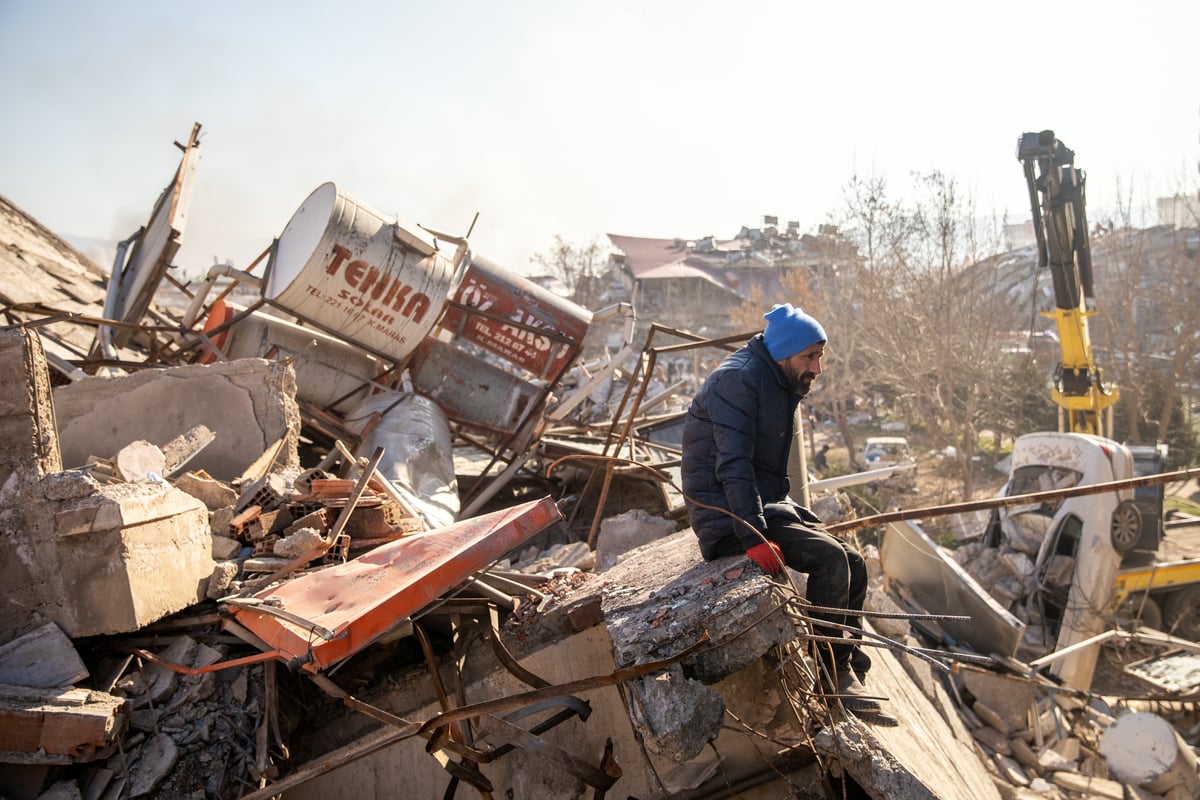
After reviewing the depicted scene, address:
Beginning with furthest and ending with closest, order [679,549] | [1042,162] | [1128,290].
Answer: [1128,290]
[1042,162]
[679,549]

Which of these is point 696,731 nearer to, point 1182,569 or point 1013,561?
point 1013,561

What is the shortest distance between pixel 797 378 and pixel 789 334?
200 millimetres

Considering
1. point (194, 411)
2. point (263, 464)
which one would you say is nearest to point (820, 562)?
point (263, 464)

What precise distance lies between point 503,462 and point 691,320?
20.1m

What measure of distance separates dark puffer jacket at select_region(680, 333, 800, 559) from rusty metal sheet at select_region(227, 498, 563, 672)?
2.21ft

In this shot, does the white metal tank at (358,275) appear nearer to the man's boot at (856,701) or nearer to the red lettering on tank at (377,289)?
the red lettering on tank at (377,289)

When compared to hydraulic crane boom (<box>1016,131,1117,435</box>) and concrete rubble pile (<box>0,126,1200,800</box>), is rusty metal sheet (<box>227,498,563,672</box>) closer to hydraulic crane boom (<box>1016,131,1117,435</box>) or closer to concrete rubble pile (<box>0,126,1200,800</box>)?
concrete rubble pile (<box>0,126,1200,800</box>)

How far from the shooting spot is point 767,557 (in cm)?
280

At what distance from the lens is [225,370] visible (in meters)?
4.73

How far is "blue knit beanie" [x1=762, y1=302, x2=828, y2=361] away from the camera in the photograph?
306 cm

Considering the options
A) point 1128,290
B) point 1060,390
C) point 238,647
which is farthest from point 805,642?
point 1128,290

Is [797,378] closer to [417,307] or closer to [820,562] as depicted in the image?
[820,562]

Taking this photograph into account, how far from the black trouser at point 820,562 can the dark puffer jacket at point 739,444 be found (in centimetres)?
10

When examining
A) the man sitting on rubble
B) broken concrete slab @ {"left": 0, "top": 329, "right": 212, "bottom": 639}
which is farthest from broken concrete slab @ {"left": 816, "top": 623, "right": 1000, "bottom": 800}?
broken concrete slab @ {"left": 0, "top": 329, "right": 212, "bottom": 639}
